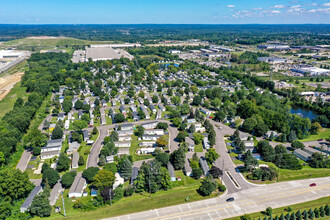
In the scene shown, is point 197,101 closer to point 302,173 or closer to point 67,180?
point 302,173

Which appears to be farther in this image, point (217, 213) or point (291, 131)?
point (291, 131)

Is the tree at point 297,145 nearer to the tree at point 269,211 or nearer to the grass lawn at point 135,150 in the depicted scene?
the tree at point 269,211

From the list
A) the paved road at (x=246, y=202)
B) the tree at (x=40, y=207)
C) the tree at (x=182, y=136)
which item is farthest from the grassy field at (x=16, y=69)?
the paved road at (x=246, y=202)

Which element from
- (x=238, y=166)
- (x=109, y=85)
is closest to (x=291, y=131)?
(x=238, y=166)

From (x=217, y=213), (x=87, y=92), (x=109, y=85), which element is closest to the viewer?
(x=217, y=213)

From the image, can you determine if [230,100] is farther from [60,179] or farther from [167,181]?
[60,179]

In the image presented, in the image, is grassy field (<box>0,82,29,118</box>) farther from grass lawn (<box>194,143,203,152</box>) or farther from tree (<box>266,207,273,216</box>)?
tree (<box>266,207,273,216</box>)

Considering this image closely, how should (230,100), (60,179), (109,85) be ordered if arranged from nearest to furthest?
(60,179), (230,100), (109,85)
